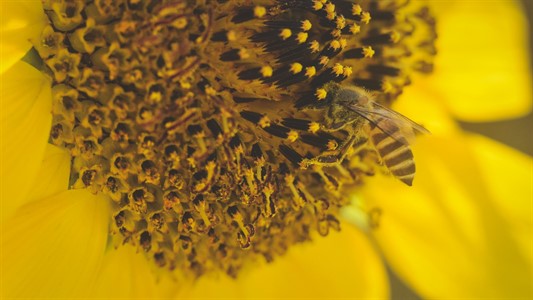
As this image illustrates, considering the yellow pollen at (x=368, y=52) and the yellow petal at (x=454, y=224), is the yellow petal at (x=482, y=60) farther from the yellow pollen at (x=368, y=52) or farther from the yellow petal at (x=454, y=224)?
the yellow pollen at (x=368, y=52)

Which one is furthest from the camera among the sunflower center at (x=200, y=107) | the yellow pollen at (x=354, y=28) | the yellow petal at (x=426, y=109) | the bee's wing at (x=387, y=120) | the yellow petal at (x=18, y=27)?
the yellow petal at (x=426, y=109)

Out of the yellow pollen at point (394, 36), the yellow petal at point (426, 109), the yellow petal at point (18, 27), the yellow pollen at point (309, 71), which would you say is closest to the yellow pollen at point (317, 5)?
the yellow pollen at point (309, 71)

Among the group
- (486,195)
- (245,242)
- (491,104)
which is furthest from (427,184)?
(245,242)

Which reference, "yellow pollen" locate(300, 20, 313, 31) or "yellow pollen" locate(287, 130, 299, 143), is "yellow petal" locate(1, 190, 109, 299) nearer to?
"yellow pollen" locate(287, 130, 299, 143)

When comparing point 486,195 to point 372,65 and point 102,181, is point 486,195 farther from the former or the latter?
point 102,181

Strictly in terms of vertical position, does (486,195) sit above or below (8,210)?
below

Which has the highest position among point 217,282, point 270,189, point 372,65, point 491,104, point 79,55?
point 79,55
